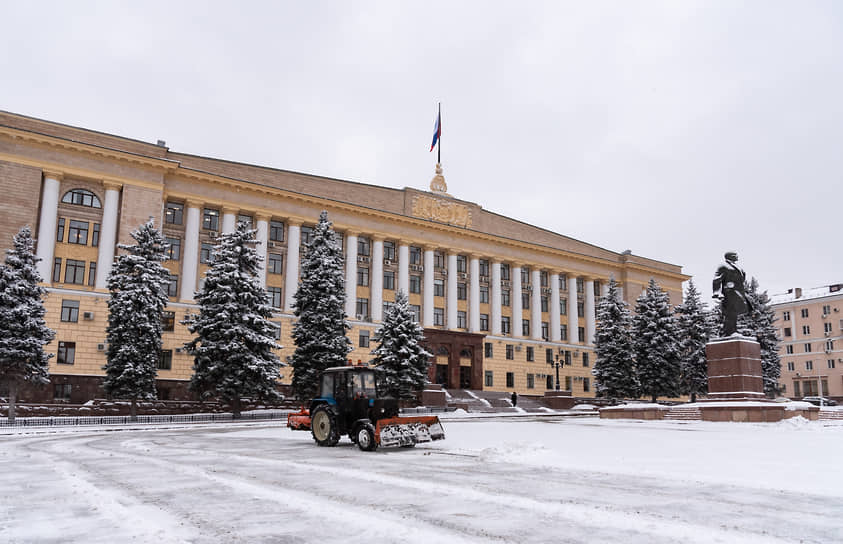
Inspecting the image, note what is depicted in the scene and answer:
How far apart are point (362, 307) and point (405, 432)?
38.6 metres

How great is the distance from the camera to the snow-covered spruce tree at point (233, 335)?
31.7 m

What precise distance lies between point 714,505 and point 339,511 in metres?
4.54

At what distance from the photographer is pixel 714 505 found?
7512 millimetres

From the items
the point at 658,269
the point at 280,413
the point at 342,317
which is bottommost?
the point at 280,413

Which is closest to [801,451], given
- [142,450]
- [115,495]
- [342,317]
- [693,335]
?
[115,495]

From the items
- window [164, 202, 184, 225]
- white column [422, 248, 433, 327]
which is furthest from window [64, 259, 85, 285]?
white column [422, 248, 433, 327]

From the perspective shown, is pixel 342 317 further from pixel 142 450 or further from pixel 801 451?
pixel 801 451

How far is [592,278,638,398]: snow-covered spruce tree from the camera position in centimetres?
5044

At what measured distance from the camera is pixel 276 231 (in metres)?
A: 51.1

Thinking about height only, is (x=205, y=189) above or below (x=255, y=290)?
above

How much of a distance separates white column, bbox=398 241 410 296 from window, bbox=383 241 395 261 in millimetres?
688

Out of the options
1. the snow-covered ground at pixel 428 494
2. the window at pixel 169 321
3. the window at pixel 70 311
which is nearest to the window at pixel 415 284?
the window at pixel 169 321

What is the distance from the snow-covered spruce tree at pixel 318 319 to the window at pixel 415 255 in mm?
20368

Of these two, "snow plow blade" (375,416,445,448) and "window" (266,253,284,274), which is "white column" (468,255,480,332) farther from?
"snow plow blade" (375,416,445,448)
